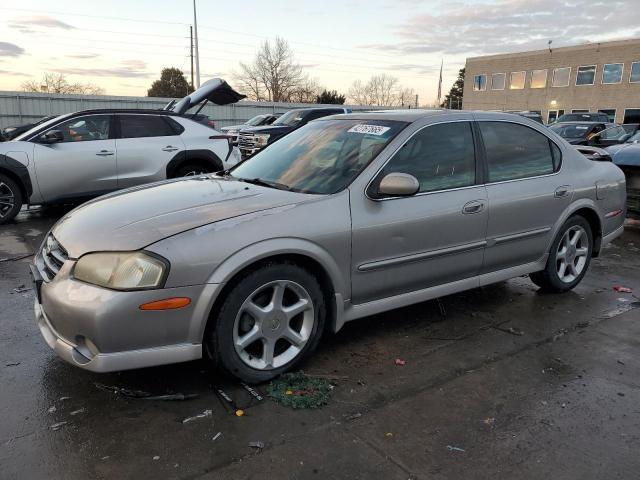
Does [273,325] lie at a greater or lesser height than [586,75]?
lesser

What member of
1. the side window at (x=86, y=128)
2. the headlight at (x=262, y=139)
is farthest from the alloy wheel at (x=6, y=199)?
the headlight at (x=262, y=139)

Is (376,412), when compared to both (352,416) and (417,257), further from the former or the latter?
(417,257)

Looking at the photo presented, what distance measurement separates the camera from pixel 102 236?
2990 millimetres

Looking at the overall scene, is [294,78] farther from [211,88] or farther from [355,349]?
[355,349]

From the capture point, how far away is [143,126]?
8438 millimetres

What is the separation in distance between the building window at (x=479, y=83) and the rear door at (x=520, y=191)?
53.2 metres

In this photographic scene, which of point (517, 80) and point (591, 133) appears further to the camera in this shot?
point (517, 80)

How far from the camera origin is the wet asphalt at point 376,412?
2527 mm

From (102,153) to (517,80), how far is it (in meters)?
49.9

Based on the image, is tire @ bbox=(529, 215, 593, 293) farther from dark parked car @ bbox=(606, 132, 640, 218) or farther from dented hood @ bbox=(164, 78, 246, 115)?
dented hood @ bbox=(164, 78, 246, 115)

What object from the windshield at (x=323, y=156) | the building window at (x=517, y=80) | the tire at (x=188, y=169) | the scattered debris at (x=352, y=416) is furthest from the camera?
the building window at (x=517, y=80)

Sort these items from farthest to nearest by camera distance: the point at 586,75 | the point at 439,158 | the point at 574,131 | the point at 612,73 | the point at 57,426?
the point at 586,75 < the point at 612,73 < the point at 574,131 < the point at 439,158 < the point at 57,426

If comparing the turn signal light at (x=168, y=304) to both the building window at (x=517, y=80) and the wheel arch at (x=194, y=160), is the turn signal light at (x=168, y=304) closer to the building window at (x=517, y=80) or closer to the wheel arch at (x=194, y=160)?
the wheel arch at (x=194, y=160)

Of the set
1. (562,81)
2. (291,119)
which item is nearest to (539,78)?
(562,81)
